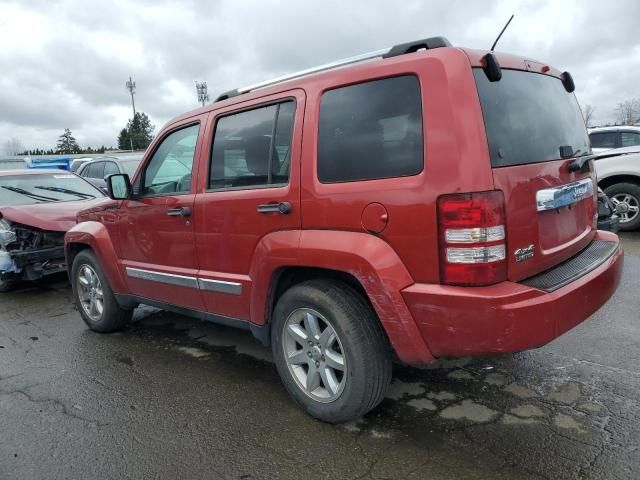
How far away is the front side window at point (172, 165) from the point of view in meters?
3.74

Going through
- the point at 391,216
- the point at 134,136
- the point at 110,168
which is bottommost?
the point at 391,216

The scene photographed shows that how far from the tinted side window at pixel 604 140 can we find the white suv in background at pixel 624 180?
5.55 feet

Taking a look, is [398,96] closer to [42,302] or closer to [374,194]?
[374,194]

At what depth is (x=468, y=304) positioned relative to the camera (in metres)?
2.32

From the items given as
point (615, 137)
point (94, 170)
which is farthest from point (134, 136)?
point (615, 137)

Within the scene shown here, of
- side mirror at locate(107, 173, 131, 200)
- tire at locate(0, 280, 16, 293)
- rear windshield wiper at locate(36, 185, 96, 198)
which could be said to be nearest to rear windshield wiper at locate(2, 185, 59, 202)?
rear windshield wiper at locate(36, 185, 96, 198)

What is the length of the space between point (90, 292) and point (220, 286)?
212cm

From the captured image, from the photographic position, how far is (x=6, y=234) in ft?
20.9

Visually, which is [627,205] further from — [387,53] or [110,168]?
[110,168]

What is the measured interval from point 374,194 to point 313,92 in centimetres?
Answer: 79

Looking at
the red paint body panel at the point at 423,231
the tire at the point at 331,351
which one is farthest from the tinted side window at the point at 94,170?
the tire at the point at 331,351

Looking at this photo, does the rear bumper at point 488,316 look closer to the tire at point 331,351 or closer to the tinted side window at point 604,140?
the tire at point 331,351

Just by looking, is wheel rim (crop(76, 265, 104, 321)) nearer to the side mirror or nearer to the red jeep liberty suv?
the side mirror

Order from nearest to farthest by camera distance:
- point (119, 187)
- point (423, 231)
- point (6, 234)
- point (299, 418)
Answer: point (423, 231) < point (299, 418) < point (119, 187) < point (6, 234)
